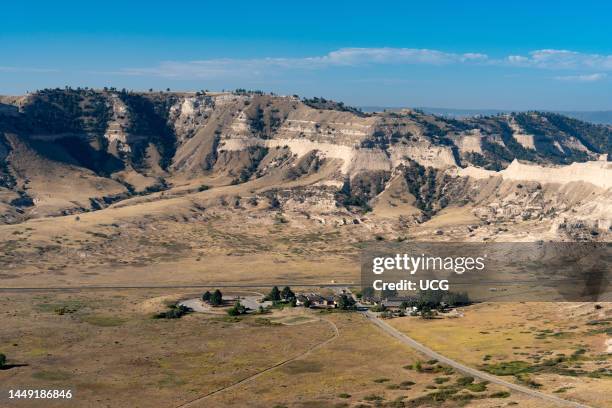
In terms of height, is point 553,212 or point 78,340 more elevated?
point 553,212

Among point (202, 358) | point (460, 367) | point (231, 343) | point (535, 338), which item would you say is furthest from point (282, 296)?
point (460, 367)

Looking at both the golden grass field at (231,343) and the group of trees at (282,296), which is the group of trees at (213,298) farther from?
the group of trees at (282,296)

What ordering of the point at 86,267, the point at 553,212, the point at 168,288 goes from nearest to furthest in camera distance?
the point at 168,288 → the point at 86,267 → the point at 553,212

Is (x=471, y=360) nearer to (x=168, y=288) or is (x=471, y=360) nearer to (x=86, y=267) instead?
(x=168, y=288)

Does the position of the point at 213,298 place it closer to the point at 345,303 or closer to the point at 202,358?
the point at 345,303

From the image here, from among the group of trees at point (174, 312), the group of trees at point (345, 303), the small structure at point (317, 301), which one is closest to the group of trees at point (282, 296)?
the small structure at point (317, 301)

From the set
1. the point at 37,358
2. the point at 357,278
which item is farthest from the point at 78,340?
the point at 357,278

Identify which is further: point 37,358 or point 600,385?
point 37,358
